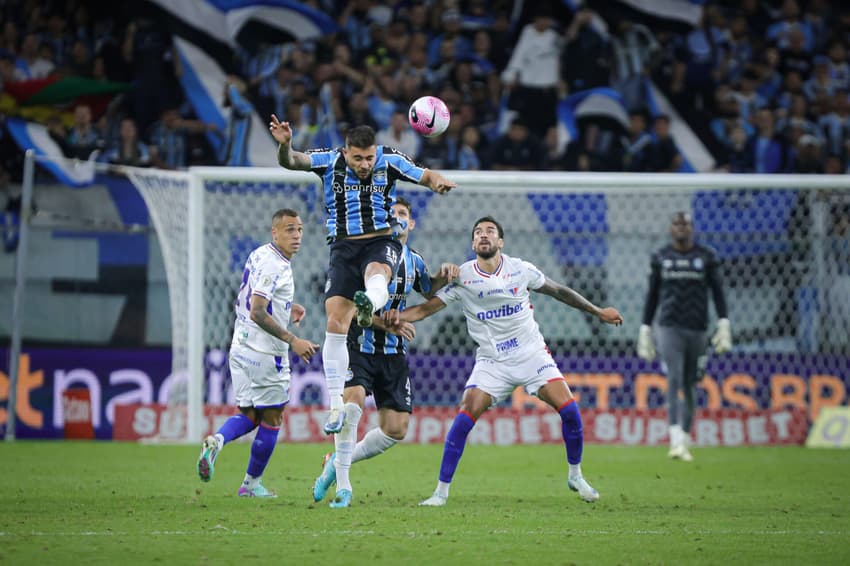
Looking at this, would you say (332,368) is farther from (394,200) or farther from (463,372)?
(463,372)

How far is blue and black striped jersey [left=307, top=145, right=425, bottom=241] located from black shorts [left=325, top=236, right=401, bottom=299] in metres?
0.07

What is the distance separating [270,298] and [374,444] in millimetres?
1284

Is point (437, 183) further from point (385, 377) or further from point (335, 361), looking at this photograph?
point (385, 377)

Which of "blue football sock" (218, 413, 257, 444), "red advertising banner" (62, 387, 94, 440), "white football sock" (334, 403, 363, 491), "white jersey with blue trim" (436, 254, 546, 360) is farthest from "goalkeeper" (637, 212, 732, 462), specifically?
"red advertising banner" (62, 387, 94, 440)

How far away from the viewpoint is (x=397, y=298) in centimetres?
849

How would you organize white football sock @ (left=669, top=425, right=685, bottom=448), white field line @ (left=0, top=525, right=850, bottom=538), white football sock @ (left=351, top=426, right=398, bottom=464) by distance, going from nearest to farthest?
white field line @ (left=0, top=525, right=850, bottom=538)
white football sock @ (left=351, top=426, right=398, bottom=464)
white football sock @ (left=669, top=425, right=685, bottom=448)

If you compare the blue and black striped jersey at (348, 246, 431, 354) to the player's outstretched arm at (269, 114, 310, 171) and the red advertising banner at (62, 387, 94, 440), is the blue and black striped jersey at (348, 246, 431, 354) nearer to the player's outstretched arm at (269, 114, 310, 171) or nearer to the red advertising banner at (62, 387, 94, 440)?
the player's outstretched arm at (269, 114, 310, 171)

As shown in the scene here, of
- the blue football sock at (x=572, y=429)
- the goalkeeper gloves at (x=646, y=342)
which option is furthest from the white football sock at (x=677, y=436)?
the blue football sock at (x=572, y=429)

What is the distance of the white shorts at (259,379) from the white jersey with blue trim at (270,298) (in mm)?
55

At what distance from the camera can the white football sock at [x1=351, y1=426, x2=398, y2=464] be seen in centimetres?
846

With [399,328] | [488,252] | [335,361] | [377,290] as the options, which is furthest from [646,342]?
[377,290]

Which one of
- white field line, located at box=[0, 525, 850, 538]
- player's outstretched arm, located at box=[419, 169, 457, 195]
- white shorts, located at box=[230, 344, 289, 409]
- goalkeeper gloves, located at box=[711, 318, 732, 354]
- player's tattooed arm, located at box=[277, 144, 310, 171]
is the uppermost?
player's tattooed arm, located at box=[277, 144, 310, 171]

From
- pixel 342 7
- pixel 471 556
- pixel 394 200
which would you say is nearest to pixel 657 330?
pixel 394 200

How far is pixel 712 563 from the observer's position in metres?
5.52
